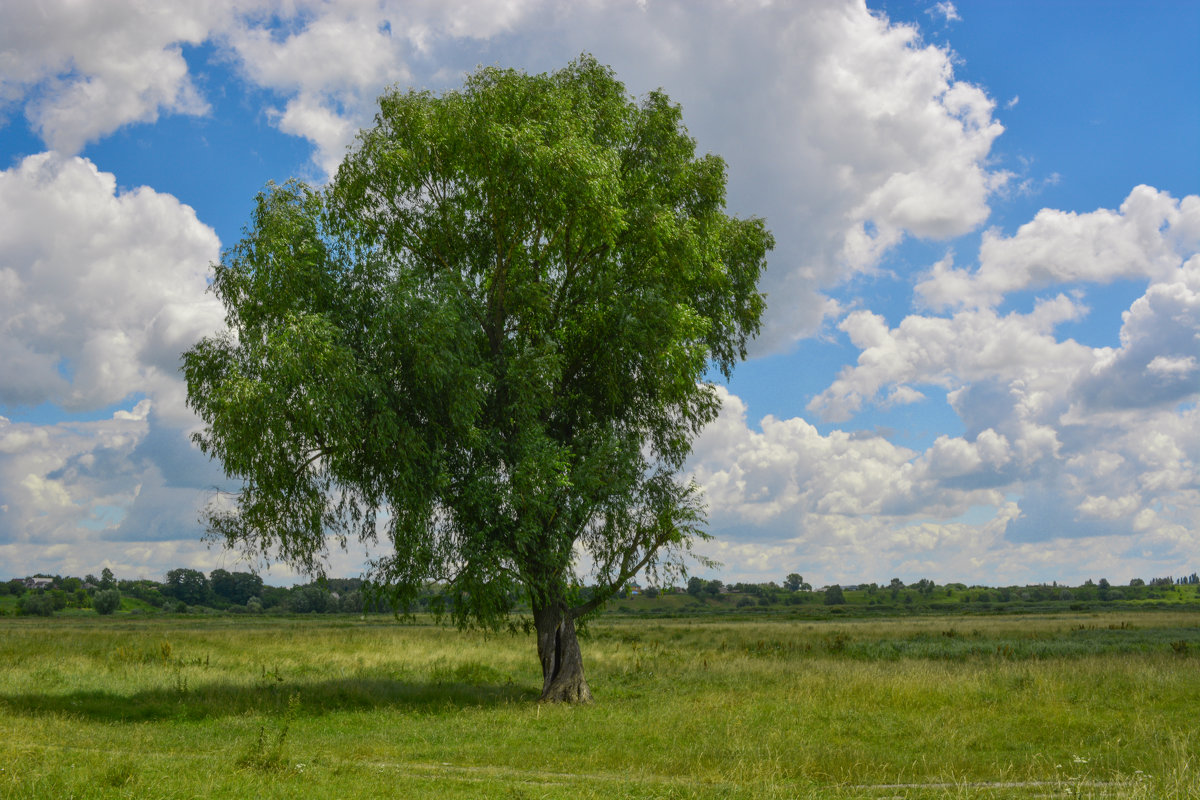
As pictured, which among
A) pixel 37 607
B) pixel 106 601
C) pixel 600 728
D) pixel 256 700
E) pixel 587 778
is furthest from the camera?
pixel 106 601

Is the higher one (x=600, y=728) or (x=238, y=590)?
(x=600, y=728)

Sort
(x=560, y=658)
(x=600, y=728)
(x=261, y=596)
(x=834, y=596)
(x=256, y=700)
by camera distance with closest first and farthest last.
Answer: (x=600, y=728) → (x=256, y=700) → (x=560, y=658) → (x=261, y=596) → (x=834, y=596)

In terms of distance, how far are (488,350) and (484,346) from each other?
0.57 ft

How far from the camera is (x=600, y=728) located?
17734 mm

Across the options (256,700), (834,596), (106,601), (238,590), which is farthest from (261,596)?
(256,700)

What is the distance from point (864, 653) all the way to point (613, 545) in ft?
64.3

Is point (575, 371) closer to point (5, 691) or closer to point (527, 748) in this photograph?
point (527, 748)

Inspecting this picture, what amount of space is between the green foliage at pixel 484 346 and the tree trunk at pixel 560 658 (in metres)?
0.72

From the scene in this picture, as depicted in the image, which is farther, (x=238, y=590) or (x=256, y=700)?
(x=238, y=590)

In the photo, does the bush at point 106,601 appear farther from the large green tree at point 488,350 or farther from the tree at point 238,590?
the large green tree at point 488,350

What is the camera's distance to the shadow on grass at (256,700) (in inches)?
794

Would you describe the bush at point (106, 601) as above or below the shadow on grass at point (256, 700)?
below

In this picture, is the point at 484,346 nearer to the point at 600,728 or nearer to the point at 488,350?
the point at 488,350

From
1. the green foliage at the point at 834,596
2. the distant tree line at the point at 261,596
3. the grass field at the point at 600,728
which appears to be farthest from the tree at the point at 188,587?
the grass field at the point at 600,728
